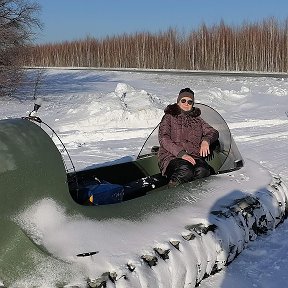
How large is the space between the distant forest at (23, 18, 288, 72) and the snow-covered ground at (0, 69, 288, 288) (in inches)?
215

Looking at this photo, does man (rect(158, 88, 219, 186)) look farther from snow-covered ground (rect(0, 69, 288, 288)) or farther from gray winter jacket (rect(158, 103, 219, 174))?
snow-covered ground (rect(0, 69, 288, 288))

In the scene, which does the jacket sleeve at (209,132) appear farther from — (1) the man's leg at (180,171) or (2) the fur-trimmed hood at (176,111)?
(1) the man's leg at (180,171)

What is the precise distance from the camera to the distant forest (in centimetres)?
2558

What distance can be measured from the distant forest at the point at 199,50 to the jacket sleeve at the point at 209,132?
1545cm

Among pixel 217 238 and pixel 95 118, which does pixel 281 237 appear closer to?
pixel 217 238

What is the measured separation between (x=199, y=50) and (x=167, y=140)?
23286 mm

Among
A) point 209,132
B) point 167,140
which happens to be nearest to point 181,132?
point 167,140

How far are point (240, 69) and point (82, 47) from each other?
13.3m

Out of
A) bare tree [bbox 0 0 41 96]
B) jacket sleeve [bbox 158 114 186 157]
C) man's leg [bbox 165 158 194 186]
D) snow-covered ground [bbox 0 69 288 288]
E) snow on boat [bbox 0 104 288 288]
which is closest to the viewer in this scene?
snow on boat [bbox 0 104 288 288]

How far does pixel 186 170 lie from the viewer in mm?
5027

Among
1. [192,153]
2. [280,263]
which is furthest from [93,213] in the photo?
[192,153]

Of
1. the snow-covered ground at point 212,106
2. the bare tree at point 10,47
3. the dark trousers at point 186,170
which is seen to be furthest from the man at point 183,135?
the bare tree at point 10,47

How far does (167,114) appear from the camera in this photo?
5449 mm

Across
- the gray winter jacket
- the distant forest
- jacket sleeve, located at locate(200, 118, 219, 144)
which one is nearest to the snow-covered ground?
jacket sleeve, located at locate(200, 118, 219, 144)
